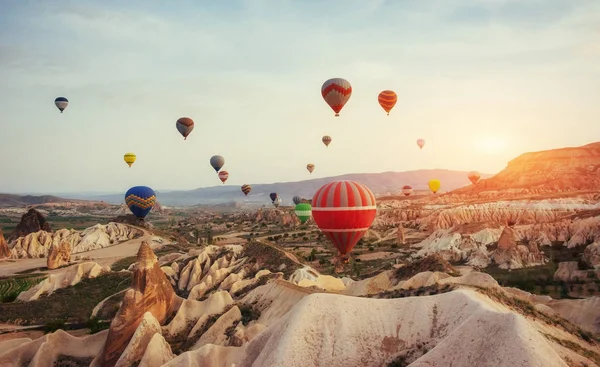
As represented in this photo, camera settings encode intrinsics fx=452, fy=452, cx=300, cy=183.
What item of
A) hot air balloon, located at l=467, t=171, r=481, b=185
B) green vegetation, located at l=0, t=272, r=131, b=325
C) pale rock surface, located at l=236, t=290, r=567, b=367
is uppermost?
hot air balloon, located at l=467, t=171, r=481, b=185

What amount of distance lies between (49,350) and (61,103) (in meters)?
77.1

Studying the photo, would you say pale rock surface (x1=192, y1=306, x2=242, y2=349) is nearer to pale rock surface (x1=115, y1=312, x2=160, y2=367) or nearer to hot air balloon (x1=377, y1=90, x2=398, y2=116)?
pale rock surface (x1=115, y1=312, x2=160, y2=367)

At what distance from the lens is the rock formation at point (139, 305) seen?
2914 centimetres

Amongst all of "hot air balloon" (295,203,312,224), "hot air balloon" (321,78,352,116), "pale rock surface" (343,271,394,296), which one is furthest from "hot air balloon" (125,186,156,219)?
"pale rock surface" (343,271,394,296)

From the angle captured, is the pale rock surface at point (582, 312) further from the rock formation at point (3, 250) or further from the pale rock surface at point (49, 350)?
the rock formation at point (3, 250)

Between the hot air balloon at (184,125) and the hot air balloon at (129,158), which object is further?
the hot air balloon at (129,158)

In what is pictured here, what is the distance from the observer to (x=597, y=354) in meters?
22.1

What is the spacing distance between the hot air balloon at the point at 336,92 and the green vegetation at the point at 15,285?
47.0 m

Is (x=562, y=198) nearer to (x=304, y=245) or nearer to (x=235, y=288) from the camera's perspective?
(x=304, y=245)

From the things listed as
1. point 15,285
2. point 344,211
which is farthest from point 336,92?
point 15,285

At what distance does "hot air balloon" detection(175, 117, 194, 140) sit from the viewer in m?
90.9

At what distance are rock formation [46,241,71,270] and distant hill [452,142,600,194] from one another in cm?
12810

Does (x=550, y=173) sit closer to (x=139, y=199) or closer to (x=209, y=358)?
(x=139, y=199)

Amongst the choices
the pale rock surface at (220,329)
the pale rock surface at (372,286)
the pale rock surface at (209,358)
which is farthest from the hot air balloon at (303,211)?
the pale rock surface at (209,358)
